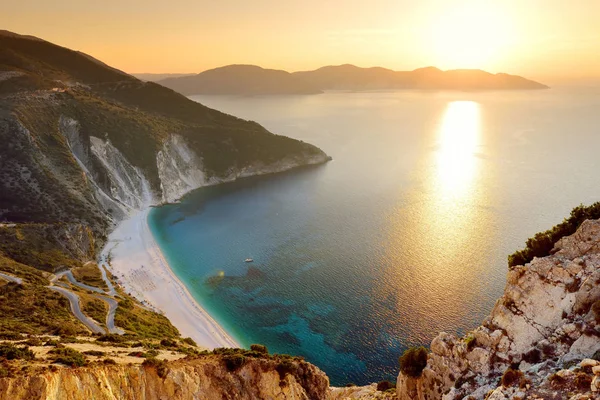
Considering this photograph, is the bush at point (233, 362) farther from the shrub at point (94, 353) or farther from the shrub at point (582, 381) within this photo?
the shrub at point (582, 381)

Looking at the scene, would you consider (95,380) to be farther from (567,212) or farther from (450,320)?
(567,212)

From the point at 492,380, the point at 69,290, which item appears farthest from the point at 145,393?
the point at 69,290

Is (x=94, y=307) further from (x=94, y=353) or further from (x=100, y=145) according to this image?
(x=100, y=145)

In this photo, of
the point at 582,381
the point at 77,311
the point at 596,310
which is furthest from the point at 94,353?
the point at 596,310

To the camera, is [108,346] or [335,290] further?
[335,290]

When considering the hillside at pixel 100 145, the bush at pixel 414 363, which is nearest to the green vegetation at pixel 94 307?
the hillside at pixel 100 145
